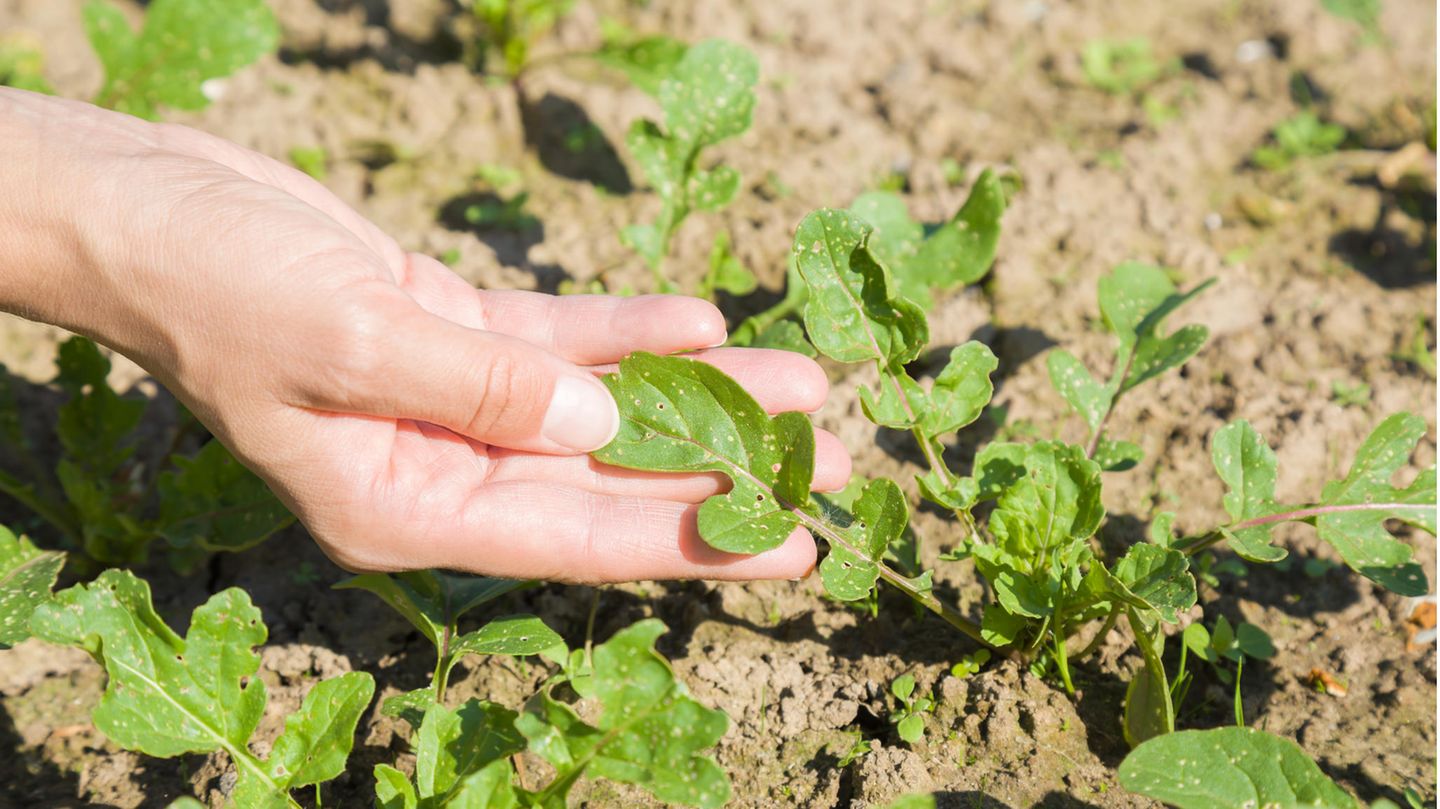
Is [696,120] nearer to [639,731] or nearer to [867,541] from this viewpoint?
[867,541]

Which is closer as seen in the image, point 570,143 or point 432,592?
point 432,592

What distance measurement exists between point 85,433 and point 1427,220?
3749 mm

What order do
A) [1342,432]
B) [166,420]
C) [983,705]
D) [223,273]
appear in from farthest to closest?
[166,420]
[1342,432]
[983,705]
[223,273]

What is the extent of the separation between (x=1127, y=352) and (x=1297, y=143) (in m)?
1.60

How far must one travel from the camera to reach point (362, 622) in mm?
2363

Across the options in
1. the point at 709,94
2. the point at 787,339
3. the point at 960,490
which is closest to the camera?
the point at 960,490

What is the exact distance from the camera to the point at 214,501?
8.00 ft

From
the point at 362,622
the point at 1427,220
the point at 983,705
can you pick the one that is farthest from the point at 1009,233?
the point at 362,622

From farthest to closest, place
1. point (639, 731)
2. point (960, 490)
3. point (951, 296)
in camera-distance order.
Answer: point (951, 296) → point (960, 490) → point (639, 731)

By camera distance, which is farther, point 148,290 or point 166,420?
point 166,420

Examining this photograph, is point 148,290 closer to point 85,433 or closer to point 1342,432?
point 85,433

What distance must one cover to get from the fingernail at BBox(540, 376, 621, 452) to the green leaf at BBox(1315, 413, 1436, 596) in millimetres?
1366

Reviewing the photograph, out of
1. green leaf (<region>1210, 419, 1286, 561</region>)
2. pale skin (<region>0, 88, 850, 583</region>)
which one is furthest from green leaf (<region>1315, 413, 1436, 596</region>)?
pale skin (<region>0, 88, 850, 583</region>)

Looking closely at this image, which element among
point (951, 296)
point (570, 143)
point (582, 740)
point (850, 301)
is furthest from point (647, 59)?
point (582, 740)
